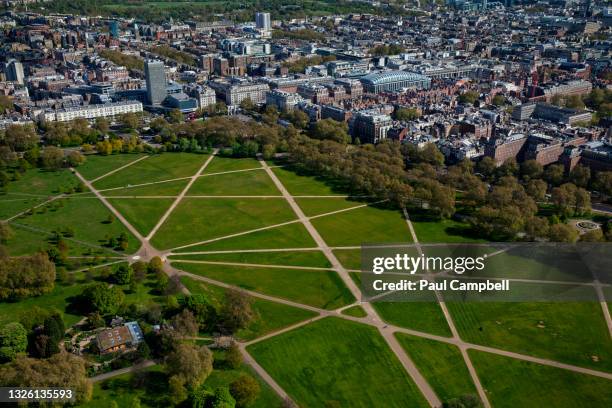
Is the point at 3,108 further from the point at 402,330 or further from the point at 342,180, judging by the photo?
the point at 402,330

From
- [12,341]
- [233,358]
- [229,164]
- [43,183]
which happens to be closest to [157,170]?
[229,164]

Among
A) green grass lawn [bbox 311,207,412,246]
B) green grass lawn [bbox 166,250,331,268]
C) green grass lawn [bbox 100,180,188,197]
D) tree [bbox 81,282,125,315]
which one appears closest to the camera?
tree [bbox 81,282,125,315]

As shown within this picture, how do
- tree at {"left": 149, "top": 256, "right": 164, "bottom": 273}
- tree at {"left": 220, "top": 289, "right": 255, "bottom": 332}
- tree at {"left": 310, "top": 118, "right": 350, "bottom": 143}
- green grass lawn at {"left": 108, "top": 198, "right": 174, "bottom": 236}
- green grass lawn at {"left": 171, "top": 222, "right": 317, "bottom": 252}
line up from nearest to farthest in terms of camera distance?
tree at {"left": 220, "top": 289, "right": 255, "bottom": 332}, tree at {"left": 149, "top": 256, "right": 164, "bottom": 273}, green grass lawn at {"left": 171, "top": 222, "right": 317, "bottom": 252}, green grass lawn at {"left": 108, "top": 198, "right": 174, "bottom": 236}, tree at {"left": 310, "top": 118, "right": 350, "bottom": 143}

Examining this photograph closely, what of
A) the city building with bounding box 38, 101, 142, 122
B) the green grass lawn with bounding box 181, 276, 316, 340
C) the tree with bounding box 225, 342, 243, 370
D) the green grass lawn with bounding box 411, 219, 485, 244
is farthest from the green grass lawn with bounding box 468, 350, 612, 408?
the city building with bounding box 38, 101, 142, 122

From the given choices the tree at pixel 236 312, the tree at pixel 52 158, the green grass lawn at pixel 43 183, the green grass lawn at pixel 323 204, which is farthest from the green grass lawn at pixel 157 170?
the tree at pixel 236 312

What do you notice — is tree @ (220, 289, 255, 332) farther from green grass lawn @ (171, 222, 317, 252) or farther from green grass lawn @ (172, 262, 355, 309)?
green grass lawn @ (171, 222, 317, 252)

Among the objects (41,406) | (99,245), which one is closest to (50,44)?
(99,245)
